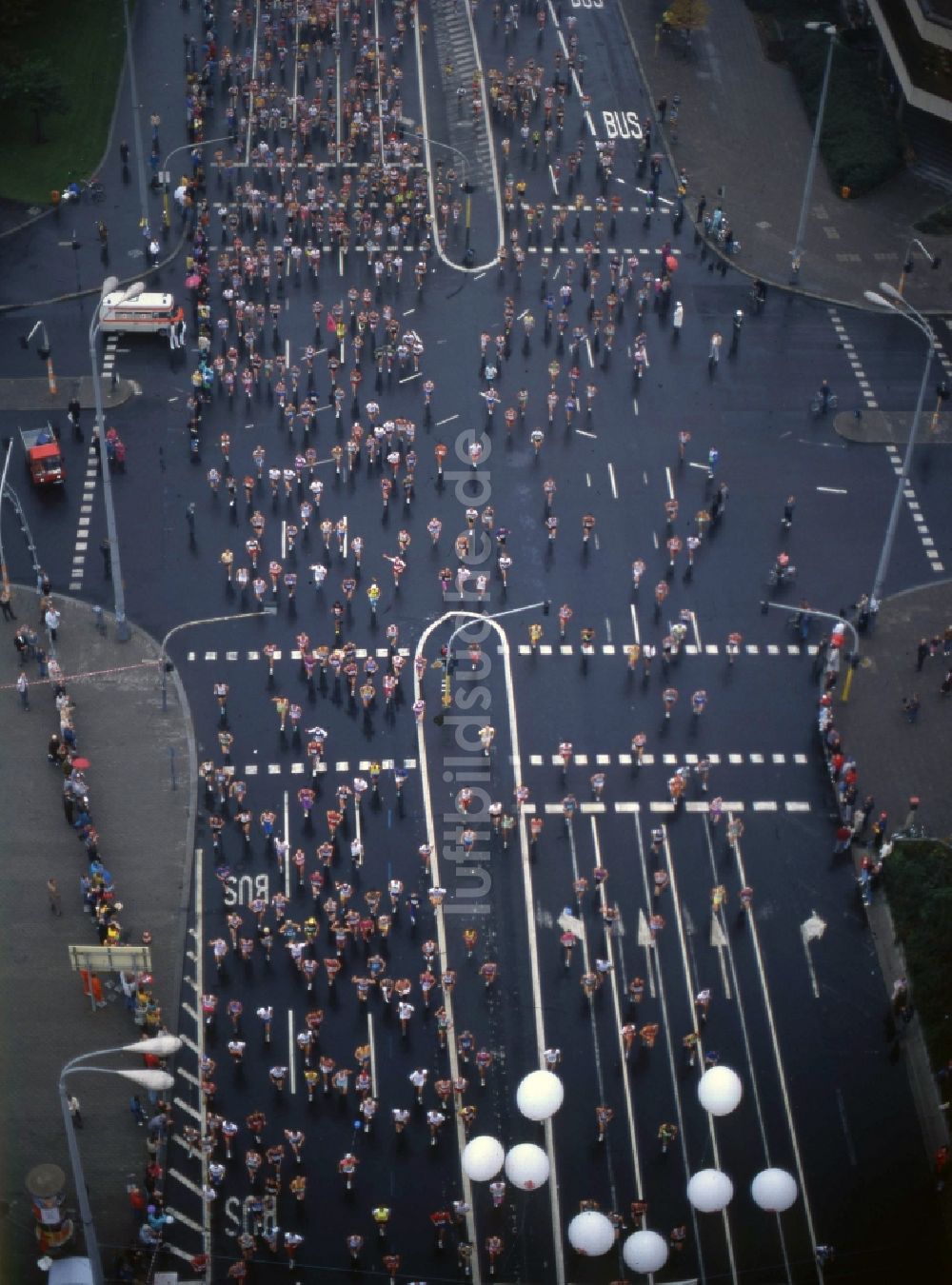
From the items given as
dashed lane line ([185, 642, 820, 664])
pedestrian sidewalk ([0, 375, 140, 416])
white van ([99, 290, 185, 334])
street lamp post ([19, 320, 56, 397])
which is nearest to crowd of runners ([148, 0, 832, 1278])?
dashed lane line ([185, 642, 820, 664])

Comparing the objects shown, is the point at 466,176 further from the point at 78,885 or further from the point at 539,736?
the point at 78,885

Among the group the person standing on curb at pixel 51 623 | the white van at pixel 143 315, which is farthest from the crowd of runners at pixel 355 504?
the person standing on curb at pixel 51 623

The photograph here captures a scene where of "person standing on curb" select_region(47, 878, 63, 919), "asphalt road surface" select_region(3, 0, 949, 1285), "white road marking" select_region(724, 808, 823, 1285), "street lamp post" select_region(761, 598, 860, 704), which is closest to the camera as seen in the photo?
"white road marking" select_region(724, 808, 823, 1285)

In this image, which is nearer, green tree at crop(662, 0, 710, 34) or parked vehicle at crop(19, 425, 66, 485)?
parked vehicle at crop(19, 425, 66, 485)

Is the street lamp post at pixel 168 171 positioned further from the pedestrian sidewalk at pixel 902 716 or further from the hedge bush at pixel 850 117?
the pedestrian sidewalk at pixel 902 716

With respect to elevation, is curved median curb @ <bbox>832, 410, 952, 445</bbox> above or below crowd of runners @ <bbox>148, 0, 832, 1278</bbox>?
below

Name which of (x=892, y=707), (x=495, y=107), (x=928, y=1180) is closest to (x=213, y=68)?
(x=495, y=107)

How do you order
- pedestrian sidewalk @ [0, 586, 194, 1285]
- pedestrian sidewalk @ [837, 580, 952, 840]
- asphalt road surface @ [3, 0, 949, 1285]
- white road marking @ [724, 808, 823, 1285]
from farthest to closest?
pedestrian sidewalk @ [837, 580, 952, 840], asphalt road surface @ [3, 0, 949, 1285], pedestrian sidewalk @ [0, 586, 194, 1285], white road marking @ [724, 808, 823, 1285]

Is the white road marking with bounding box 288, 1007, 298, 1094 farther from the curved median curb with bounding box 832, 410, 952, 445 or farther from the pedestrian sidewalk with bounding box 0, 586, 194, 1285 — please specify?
the curved median curb with bounding box 832, 410, 952, 445
